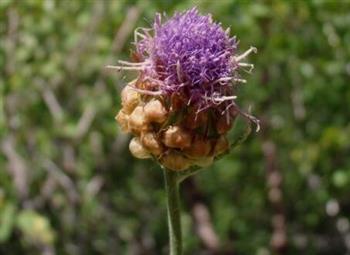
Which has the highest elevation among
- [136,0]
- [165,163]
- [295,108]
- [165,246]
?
[136,0]

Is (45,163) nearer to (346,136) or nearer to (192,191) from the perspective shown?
(192,191)

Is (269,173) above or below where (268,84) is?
below

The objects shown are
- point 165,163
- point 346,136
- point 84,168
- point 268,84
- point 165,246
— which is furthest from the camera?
point 165,246

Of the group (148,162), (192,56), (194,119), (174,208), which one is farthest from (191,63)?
(148,162)

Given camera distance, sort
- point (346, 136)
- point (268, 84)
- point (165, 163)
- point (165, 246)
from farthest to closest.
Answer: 1. point (165, 246)
2. point (268, 84)
3. point (346, 136)
4. point (165, 163)

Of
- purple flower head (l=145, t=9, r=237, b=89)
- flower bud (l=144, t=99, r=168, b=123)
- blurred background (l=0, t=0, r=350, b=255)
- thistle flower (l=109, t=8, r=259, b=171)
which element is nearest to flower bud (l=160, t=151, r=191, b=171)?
thistle flower (l=109, t=8, r=259, b=171)

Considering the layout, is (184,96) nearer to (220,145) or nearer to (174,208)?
(220,145)

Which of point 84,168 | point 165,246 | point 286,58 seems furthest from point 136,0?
point 165,246

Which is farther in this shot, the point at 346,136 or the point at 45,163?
the point at 45,163

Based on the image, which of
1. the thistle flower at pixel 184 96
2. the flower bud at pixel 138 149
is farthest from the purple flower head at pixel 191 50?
the flower bud at pixel 138 149
